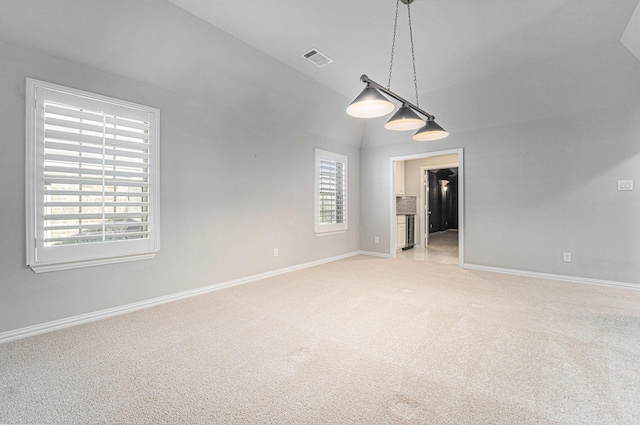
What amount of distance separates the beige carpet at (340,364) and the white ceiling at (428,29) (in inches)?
118

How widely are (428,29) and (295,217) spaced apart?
3213 mm

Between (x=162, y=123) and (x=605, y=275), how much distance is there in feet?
20.1

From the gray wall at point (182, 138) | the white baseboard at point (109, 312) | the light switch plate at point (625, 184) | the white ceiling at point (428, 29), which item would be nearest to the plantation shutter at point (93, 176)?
the gray wall at point (182, 138)

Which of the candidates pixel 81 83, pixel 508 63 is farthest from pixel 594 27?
pixel 81 83

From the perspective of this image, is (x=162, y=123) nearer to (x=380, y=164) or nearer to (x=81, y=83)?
(x=81, y=83)

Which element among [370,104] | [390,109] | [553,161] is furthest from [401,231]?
[370,104]

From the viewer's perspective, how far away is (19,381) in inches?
69.9

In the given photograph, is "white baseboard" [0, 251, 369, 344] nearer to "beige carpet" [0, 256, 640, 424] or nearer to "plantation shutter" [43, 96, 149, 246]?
"beige carpet" [0, 256, 640, 424]

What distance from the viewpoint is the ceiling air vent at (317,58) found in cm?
350

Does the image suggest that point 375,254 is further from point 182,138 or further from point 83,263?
point 83,263

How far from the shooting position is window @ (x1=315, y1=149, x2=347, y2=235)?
5.34 m

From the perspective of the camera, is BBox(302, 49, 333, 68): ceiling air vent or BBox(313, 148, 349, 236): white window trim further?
BBox(313, 148, 349, 236): white window trim

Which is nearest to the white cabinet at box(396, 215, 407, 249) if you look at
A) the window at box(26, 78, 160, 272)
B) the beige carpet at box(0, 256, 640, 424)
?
the beige carpet at box(0, 256, 640, 424)

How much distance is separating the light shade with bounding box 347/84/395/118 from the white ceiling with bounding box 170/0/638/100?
116 centimetres
